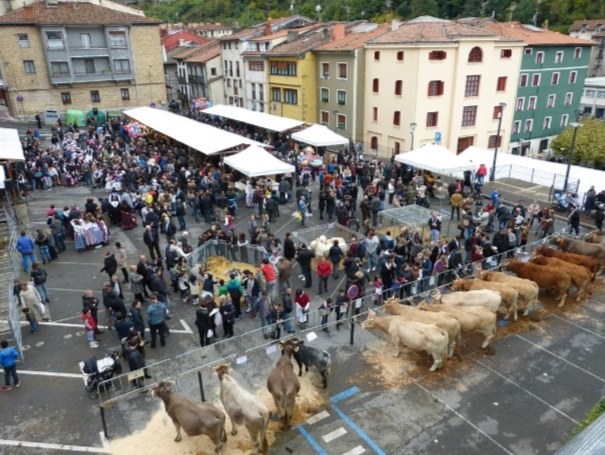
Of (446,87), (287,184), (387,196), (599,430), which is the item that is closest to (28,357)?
(599,430)

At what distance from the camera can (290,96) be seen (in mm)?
48594

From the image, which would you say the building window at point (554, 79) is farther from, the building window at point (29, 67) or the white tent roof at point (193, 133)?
the building window at point (29, 67)

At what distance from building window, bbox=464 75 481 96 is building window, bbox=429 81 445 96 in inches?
98.1

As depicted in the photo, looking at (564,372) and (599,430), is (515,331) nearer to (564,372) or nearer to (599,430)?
(564,372)

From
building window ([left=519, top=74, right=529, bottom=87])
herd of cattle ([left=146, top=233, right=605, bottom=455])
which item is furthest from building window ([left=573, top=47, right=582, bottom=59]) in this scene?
herd of cattle ([left=146, top=233, right=605, bottom=455])

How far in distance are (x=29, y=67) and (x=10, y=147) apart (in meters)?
28.2

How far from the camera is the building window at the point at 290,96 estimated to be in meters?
Result: 47.6

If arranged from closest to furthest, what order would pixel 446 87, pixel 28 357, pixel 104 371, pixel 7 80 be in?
1. pixel 104 371
2. pixel 28 357
3. pixel 446 87
4. pixel 7 80

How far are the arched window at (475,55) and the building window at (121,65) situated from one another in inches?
1401

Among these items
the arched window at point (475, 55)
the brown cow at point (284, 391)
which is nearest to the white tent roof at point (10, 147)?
the brown cow at point (284, 391)

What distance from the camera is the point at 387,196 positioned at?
24484mm

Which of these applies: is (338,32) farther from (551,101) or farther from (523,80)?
(551,101)

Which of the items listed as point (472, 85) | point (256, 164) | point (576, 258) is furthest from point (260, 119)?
point (576, 258)

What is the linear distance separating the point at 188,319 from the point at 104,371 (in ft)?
11.5
